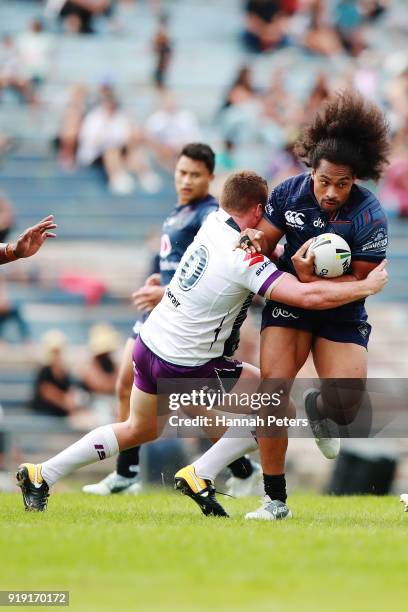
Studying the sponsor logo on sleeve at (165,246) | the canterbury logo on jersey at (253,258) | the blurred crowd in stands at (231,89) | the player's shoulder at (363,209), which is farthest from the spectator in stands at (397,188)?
the canterbury logo on jersey at (253,258)

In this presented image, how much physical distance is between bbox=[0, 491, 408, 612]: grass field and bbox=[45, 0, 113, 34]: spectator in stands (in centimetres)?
1471

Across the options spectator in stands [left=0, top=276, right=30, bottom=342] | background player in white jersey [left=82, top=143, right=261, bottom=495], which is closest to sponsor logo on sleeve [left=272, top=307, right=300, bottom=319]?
background player in white jersey [left=82, top=143, right=261, bottom=495]

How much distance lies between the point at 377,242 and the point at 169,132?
1257 centimetres

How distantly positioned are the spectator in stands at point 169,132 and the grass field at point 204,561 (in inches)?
480

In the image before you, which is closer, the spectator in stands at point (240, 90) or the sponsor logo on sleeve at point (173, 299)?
the sponsor logo on sleeve at point (173, 299)

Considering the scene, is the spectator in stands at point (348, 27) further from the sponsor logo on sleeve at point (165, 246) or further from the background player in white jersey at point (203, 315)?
the background player in white jersey at point (203, 315)

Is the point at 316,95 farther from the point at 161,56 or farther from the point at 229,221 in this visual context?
the point at 229,221

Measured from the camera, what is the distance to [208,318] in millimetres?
6980

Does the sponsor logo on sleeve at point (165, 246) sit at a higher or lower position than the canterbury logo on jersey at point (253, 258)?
lower

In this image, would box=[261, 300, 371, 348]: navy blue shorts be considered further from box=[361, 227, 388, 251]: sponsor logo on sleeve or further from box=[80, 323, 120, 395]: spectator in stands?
box=[80, 323, 120, 395]: spectator in stands

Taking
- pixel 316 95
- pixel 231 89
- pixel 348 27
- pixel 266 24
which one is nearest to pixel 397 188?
pixel 316 95

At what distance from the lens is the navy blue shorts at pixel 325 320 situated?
7098 millimetres

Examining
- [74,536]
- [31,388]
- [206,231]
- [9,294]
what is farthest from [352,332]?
[9,294]

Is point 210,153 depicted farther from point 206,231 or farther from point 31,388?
point 31,388
